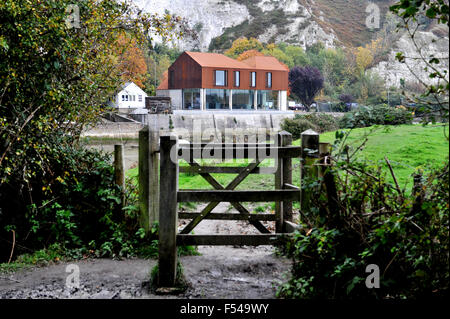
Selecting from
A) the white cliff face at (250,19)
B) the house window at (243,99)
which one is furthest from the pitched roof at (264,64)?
the white cliff face at (250,19)

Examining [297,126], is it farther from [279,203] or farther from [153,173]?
[153,173]

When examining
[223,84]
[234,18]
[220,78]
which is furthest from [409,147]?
[234,18]

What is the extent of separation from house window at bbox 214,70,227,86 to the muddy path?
48274 mm

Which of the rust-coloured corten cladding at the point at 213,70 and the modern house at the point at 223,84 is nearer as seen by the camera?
the rust-coloured corten cladding at the point at 213,70

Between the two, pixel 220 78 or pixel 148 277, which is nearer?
pixel 148 277

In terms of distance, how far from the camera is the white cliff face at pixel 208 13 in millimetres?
123375

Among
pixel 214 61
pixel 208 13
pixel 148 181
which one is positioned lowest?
pixel 148 181

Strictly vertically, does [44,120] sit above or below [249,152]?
above

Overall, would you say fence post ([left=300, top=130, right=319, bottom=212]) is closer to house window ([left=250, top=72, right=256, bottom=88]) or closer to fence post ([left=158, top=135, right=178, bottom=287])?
fence post ([left=158, top=135, right=178, bottom=287])

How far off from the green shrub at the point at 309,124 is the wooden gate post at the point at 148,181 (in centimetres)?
1901

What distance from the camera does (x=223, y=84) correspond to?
2121 inches

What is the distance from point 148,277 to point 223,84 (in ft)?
163

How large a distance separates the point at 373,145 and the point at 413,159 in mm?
1918

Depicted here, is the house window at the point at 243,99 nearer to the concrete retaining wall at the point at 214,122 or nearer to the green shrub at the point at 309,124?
the concrete retaining wall at the point at 214,122
